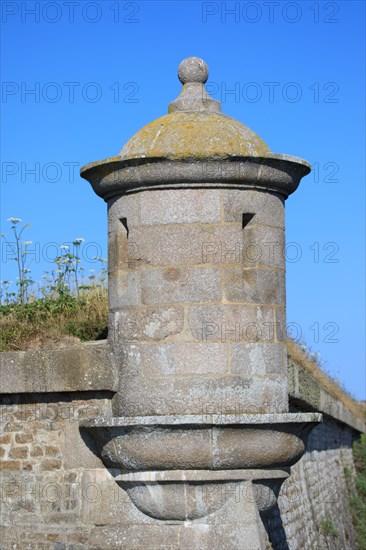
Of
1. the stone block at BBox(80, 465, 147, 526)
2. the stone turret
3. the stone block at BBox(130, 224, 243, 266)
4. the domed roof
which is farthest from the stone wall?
the domed roof

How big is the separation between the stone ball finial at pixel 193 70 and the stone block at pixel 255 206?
102 centimetres

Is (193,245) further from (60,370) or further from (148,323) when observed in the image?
(60,370)

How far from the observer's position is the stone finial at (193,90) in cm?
727

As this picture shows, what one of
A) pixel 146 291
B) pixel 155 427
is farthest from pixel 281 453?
pixel 146 291

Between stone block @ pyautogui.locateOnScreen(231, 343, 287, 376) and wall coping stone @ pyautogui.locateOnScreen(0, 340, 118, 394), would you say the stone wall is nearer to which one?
wall coping stone @ pyautogui.locateOnScreen(0, 340, 118, 394)

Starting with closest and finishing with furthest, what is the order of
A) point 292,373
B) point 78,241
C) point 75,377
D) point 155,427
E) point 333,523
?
point 155,427 → point 75,377 → point 292,373 → point 78,241 → point 333,523

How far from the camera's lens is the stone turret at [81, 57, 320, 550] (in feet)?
21.8

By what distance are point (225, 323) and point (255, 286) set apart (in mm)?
360

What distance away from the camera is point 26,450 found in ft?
23.7

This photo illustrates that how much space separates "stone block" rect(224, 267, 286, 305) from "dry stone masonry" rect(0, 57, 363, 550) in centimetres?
1

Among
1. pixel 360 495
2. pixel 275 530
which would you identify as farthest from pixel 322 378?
pixel 275 530

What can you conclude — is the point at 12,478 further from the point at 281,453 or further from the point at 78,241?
the point at 78,241

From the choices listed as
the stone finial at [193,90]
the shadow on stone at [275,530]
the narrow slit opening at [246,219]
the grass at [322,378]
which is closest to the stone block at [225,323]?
the narrow slit opening at [246,219]

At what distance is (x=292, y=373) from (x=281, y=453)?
1.75 m
